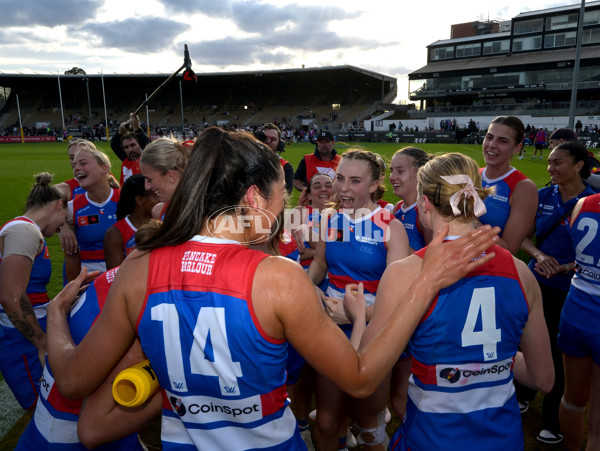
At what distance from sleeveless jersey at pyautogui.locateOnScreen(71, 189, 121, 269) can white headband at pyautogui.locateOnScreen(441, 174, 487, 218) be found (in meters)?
3.94

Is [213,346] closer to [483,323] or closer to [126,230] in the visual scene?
[483,323]

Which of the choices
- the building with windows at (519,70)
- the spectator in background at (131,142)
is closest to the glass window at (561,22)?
the building with windows at (519,70)

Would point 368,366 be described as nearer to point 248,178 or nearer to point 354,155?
point 248,178

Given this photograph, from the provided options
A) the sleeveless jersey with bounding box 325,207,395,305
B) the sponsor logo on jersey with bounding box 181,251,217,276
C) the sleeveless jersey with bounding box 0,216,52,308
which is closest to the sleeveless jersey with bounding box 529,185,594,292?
the sleeveless jersey with bounding box 325,207,395,305

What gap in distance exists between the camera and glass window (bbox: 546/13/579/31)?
53531 mm

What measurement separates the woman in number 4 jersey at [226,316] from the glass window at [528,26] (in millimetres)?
68723

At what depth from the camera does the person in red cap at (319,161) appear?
7719 millimetres

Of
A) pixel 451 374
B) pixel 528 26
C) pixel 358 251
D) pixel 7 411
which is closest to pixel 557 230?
pixel 358 251

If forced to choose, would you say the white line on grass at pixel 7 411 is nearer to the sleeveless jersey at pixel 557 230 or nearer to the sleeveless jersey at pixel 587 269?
the sleeveless jersey at pixel 587 269

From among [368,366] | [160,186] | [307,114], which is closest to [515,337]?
[368,366]

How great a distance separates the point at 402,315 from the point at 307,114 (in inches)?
2531

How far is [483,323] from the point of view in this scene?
1905mm

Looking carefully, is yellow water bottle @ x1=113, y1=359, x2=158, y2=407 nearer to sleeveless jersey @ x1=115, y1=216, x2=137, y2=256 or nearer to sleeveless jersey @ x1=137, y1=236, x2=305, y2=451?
sleeveless jersey @ x1=137, y1=236, x2=305, y2=451

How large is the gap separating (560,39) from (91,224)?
67.8 m
